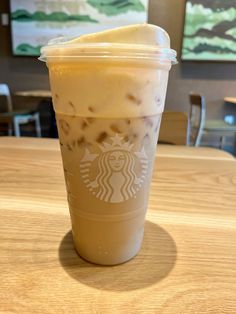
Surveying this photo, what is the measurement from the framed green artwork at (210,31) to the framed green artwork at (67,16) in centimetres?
50

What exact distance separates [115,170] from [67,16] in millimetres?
3121

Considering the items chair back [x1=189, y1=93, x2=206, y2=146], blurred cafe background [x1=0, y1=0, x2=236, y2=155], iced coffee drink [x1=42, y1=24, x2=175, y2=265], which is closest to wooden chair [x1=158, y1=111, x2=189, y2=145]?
iced coffee drink [x1=42, y1=24, x2=175, y2=265]

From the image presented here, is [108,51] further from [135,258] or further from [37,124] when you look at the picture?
[37,124]

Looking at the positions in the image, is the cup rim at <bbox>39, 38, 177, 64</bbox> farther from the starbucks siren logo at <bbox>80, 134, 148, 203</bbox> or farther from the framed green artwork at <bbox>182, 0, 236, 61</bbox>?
the framed green artwork at <bbox>182, 0, 236, 61</bbox>

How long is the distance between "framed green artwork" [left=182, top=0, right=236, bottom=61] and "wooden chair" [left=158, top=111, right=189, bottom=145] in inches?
85.9

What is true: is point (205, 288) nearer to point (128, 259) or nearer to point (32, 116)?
point (128, 259)

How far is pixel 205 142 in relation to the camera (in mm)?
3250

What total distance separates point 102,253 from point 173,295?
10cm

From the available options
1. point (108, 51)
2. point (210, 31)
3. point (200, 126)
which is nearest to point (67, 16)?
point (210, 31)

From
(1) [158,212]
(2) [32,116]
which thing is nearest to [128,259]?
(1) [158,212]

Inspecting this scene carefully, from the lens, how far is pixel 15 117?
9.33 ft

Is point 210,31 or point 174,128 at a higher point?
point 210,31

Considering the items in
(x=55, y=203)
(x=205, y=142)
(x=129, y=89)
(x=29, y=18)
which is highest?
(x=29, y=18)

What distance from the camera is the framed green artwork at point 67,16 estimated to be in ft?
9.53
